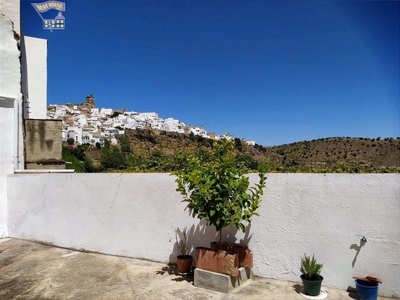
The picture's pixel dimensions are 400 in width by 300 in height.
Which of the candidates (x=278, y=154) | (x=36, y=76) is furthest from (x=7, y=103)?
(x=278, y=154)

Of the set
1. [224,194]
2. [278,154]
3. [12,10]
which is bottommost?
[224,194]

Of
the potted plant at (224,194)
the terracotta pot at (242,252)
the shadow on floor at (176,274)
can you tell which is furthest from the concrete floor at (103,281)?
the potted plant at (224,194)

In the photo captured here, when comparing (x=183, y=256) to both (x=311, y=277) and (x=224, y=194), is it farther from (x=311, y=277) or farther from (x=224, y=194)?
(x=311, y=277)

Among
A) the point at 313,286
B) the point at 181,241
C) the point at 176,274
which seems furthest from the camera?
the point at 181,241

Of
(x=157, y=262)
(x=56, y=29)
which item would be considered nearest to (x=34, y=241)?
(x=157, y=262)

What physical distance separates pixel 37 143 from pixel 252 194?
730 cm

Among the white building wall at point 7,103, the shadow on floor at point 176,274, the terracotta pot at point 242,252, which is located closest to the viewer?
the terracotta pot at point 242,252

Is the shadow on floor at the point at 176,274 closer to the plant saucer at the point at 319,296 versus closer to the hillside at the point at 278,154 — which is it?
the plant saucer at the point at 319,296

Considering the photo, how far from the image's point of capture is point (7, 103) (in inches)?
318

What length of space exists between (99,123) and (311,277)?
252 ft

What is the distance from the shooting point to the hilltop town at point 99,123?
5050 cm

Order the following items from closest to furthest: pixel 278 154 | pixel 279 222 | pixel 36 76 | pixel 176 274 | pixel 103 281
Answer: pixel 279 222 < pixel 103 281 < pixel 176 274 < pixel 36 76 < pixel 278 154

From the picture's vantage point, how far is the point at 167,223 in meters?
5.49

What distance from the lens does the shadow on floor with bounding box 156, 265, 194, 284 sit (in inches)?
184
